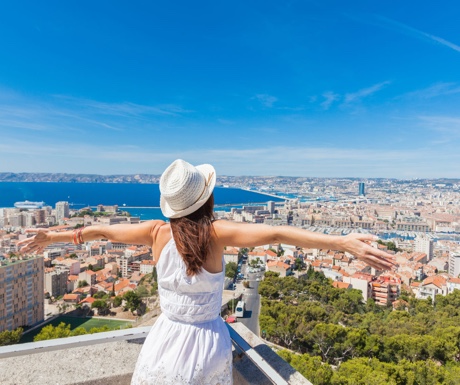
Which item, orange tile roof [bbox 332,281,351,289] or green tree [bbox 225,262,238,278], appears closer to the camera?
orange tile roof [bbox 332,281,351,289]

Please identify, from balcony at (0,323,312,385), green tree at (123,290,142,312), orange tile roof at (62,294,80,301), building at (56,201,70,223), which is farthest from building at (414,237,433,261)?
building at (56,201,70,223)

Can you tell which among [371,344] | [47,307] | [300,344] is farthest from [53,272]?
[371,344]

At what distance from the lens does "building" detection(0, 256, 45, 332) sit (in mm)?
10938

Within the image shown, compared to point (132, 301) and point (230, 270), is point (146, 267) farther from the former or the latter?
point (132, 301)

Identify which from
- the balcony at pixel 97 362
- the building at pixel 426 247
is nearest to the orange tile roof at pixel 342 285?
the building at pixel 426 247

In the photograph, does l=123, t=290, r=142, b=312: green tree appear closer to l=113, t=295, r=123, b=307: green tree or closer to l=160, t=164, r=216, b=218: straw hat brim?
l=113, t=295, r=123, b=307: green tree

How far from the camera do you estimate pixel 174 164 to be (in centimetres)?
69

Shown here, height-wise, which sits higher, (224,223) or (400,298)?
(224,223)

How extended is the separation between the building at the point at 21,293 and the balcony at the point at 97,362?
11.8 metres

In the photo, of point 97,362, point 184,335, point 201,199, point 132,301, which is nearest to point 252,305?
point 132,301

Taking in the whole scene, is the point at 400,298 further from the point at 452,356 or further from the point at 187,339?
the point at 187,339

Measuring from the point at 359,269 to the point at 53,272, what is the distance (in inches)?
520

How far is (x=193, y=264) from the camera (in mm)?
649

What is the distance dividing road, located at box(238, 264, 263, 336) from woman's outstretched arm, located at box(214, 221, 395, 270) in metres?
7.81
